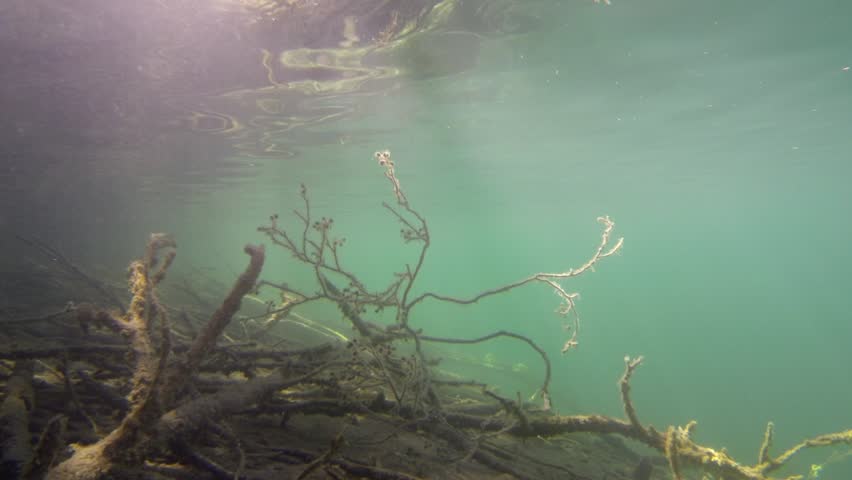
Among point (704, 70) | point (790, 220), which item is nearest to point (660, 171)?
point (704, 70)

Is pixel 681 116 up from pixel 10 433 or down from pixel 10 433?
up

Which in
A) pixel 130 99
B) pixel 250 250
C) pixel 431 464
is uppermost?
pixel 130 99

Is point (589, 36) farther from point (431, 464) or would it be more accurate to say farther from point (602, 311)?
point (602, 311)

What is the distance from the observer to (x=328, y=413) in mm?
2979

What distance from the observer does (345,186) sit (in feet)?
88.7

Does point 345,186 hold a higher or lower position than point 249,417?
higher

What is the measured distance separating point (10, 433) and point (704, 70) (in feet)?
58.7

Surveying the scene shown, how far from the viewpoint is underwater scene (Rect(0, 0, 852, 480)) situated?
2393 millimetres

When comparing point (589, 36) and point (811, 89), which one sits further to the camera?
point (811, 89)

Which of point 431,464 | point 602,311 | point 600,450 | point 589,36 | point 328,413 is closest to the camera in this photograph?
point 431,464

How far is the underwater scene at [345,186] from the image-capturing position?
2.39 metres

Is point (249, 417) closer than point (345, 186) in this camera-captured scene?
Yes

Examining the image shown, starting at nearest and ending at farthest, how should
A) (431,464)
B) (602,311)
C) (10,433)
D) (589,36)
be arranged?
(10,433)
(431,464)
(589,36)
(602,311)

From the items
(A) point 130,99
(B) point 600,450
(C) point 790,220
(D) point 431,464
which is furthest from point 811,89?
(C) point 790,220
